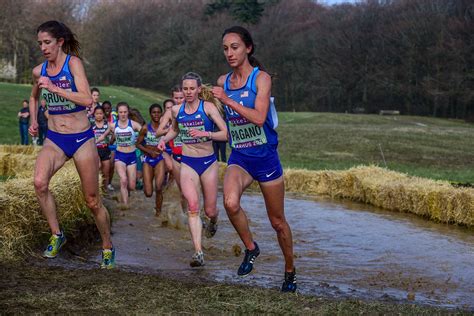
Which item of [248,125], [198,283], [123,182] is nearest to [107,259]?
[198,283]

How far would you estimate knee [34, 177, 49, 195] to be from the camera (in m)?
7.13

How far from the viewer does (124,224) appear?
39.2 feet

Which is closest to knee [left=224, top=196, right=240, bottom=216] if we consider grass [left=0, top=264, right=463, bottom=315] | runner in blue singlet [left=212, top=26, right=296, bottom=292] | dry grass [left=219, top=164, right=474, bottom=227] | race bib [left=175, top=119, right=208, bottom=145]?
runner in blue singlet [left=212, top=26, right=296, bottom=292]


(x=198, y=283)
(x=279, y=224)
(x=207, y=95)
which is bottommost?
(x=198, y=283)

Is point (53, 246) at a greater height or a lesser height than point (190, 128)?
lesser

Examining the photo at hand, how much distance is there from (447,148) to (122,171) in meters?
21.0

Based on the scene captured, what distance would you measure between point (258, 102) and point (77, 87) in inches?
77.9

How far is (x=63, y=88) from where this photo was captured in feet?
23.4

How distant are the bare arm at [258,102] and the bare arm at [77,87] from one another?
1.52m

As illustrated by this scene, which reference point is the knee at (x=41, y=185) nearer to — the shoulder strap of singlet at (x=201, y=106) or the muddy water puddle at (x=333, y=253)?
the muddy water puddle at (x=333, y=253)

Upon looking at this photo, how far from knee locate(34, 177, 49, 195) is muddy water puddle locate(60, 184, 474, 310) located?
5.19ft

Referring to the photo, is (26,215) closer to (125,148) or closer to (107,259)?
(107,259)

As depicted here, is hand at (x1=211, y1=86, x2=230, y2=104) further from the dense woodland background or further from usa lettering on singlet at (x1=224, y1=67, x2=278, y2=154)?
the dense woodland background

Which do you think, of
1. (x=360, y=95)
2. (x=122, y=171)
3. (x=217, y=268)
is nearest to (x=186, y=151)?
(x=217, y=268)
